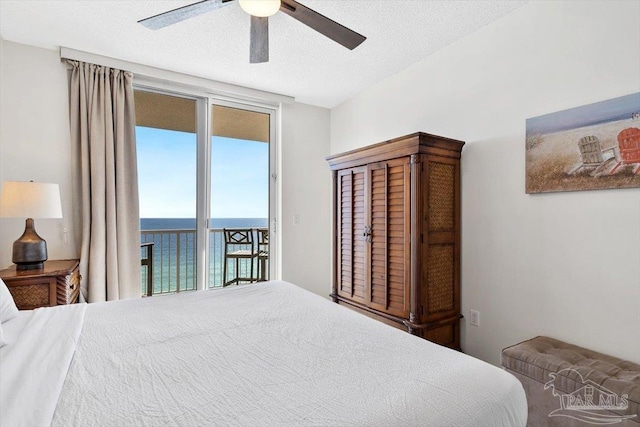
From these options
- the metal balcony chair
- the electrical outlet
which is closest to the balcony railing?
the metal balcony chair

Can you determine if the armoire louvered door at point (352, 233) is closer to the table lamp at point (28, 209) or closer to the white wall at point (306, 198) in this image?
the white wall at point (306, 198)

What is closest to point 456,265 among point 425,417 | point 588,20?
point 588,20

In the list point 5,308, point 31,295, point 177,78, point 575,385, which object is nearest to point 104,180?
point 31,295

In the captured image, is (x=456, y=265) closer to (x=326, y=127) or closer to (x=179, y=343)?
(x=179, y=343)

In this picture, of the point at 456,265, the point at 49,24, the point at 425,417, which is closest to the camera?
the point at 425,417

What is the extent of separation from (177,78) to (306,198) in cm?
191

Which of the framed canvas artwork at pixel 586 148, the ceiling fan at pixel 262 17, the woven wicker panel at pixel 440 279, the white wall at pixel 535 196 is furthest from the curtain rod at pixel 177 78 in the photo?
the framed canvas artwork at pixel 586 148

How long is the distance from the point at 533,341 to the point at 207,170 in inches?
127

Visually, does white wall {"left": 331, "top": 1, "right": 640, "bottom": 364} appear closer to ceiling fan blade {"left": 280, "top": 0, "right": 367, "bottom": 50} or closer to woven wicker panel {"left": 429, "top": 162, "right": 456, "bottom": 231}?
woven wicker panel {"left": 429, "top": 162, "right": 456, "bottom": 231}

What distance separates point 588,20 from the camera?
1927 millimetres

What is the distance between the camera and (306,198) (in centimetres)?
411

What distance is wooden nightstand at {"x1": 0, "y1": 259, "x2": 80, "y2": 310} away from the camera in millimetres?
2133

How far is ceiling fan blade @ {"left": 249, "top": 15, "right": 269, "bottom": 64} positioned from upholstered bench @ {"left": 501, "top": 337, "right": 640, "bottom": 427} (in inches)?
92.6

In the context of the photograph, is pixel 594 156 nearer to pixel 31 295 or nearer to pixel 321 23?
pixel 321 23
